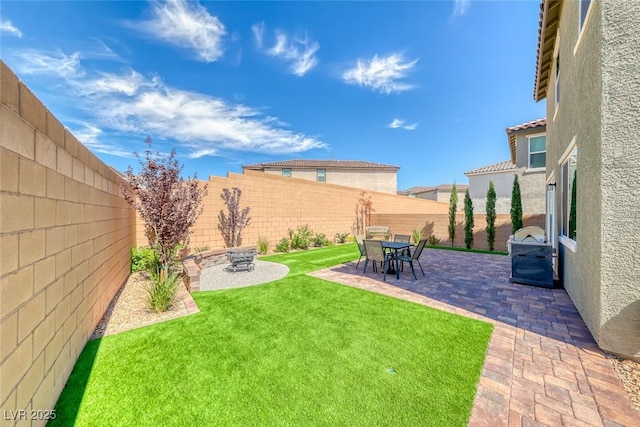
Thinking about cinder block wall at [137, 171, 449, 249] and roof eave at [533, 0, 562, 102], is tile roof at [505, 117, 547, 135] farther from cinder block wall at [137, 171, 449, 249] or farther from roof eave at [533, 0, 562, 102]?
cinder block wall at [137, 171, 449, 249]

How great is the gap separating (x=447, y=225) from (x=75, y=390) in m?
16.1

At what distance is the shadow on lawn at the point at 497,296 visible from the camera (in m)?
4.02

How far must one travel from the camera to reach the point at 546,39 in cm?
742

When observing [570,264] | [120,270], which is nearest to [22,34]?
[120,270]

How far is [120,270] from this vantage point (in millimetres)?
5984

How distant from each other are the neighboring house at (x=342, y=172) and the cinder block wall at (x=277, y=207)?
1227cm

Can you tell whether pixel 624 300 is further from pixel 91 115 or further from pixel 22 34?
pixel 91 115

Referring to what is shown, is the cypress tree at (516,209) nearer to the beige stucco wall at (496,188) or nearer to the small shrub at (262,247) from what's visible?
the beige stucco wall at (496,188)

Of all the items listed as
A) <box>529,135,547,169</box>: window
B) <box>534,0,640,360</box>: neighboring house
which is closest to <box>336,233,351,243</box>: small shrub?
<box>529,135,547,169</box>: window

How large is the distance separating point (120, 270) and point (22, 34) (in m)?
5.25

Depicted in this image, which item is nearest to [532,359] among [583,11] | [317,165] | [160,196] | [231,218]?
[583,11]

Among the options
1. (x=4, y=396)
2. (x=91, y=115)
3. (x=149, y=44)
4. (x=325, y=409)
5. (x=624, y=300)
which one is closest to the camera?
(x=4, y=396)

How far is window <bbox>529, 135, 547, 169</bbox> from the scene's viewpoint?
41.2ft

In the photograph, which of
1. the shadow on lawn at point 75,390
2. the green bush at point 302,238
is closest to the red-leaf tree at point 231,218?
the green bush at point 302,238
